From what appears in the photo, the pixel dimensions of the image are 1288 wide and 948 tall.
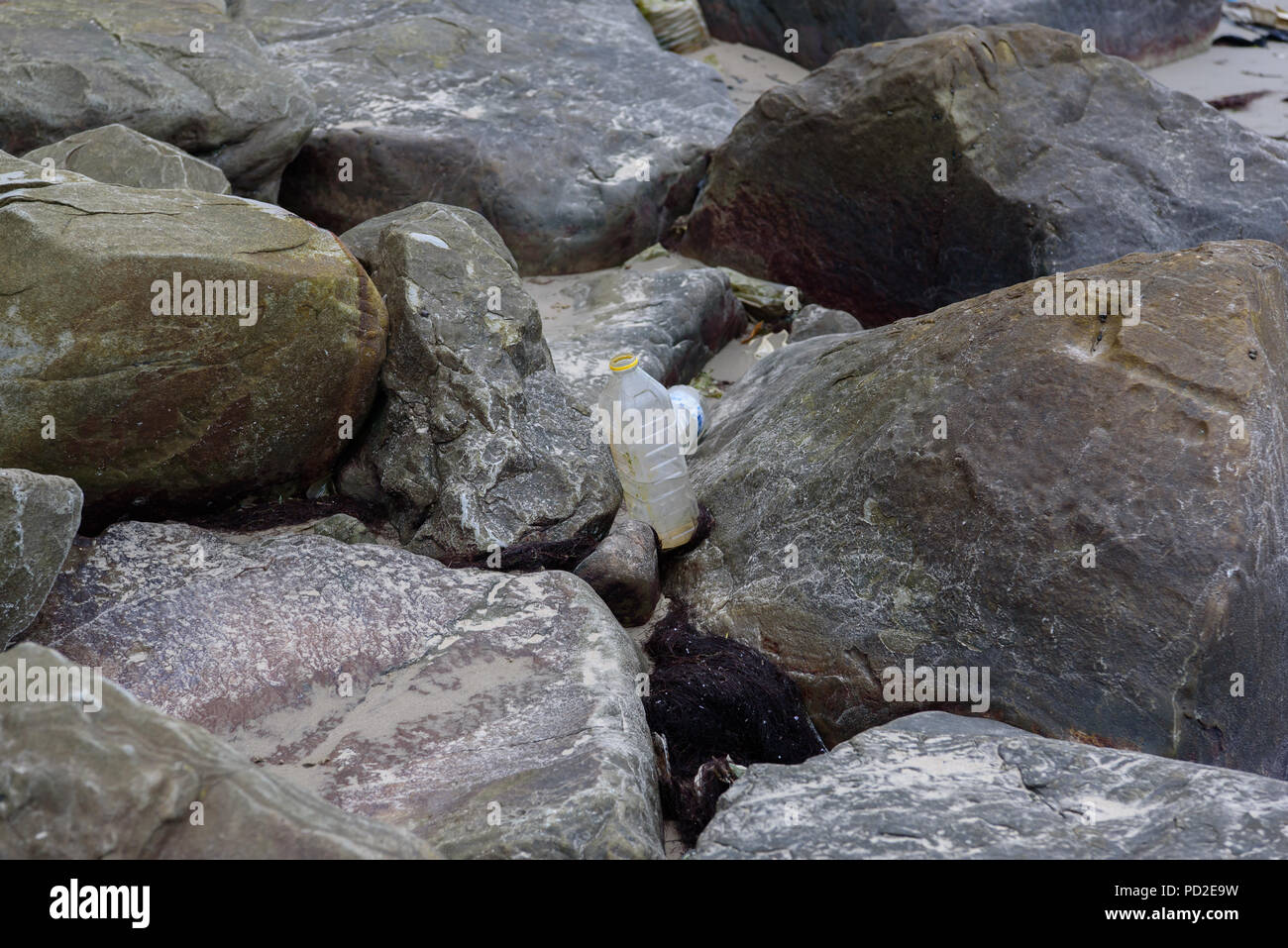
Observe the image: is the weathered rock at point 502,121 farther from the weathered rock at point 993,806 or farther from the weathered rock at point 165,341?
the weathered rock at point 993,806

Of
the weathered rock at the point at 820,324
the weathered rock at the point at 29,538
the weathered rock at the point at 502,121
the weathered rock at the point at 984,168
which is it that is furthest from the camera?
the weathered rock at the point at 502,121

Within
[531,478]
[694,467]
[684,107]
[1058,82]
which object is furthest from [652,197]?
[531,478]

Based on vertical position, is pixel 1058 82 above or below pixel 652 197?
above

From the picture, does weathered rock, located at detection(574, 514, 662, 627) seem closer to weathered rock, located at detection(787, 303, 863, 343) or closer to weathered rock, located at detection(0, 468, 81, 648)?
weathered rock, located at detection(0, 468, 81, 648)

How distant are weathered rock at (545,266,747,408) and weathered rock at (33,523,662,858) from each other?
A: 1790mm

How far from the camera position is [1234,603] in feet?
9.86

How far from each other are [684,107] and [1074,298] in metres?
4.79

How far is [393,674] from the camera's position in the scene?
3.09 m

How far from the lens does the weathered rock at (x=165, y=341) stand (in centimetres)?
320

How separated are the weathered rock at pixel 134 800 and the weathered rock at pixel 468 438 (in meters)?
1.78

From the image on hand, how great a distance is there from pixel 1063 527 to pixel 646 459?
4.92 feet

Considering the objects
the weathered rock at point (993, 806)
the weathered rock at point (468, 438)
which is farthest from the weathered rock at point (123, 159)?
the weathered rock at point (993, 806)

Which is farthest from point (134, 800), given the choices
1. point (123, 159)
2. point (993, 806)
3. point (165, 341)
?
point (123, 159)
